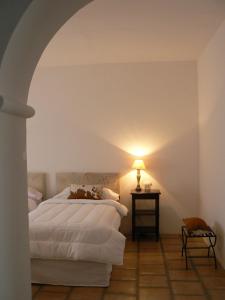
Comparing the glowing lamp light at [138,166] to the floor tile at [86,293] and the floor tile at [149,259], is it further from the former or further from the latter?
the floor tile at [86,293]

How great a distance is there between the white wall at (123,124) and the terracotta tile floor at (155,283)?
4.09 ft

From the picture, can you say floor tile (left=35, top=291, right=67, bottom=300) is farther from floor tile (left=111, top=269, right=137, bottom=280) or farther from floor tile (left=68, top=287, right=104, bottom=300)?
floor tile (left=111, top=269, right=137, bottom=280)

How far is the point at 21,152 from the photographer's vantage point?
1577 millimetres

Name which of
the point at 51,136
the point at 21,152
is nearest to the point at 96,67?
the point at 51,136

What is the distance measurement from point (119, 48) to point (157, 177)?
207 centimetres

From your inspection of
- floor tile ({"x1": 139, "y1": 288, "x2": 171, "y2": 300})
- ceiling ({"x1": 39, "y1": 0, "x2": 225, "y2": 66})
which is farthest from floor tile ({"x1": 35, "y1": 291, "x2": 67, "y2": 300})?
ceiling ({"x1": 39, "y1": 0, "x2": 225, "y2": 66})

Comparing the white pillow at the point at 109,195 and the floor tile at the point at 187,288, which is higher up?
the white pillow at the point at 109,195

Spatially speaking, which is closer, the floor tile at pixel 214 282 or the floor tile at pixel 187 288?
the floor tile at pixel 187 288

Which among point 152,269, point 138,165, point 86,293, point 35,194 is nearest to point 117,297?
point 86,293

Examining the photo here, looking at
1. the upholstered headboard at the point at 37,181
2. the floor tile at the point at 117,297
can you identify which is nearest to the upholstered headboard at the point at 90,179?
the upholstered headboard at the point at 37,181

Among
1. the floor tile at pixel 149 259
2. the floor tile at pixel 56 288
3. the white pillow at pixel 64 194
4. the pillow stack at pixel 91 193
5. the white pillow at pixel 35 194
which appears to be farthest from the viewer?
the white pillow at pixel 35 194

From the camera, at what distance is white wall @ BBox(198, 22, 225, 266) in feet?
11.6

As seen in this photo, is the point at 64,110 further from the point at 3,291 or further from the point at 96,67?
the point at 3,291

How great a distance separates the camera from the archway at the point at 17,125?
4.46 feet
